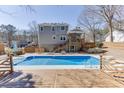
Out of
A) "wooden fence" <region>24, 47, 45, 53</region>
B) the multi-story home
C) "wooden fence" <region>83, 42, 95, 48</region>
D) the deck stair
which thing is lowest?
the deck stair

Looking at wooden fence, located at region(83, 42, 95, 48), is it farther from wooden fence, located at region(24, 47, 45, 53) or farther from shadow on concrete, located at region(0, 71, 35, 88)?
shadow on concrete, located at region(0, 71, 35, 88)

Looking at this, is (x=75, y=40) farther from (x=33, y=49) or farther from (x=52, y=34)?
(x=33, y=49)

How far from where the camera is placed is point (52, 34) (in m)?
8.25

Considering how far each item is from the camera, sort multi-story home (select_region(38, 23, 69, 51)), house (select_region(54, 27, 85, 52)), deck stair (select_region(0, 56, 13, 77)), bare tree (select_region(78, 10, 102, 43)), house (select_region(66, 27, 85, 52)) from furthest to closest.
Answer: multi-story home (select_region(38, 23, 69, 51)) < house (select_region(66, 27, 85, 52)) < house (select_region(54, 27, 85, 52)) < bare tree (select_region(78, 10, 102, 43)) < deck stair (select_region(0, 56, 13, 77))

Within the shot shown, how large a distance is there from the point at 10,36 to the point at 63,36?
11.3ft

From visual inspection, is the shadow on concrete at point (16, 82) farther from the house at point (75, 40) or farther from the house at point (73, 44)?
the house at point (75, 40)

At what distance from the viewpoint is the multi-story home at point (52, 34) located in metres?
7.57

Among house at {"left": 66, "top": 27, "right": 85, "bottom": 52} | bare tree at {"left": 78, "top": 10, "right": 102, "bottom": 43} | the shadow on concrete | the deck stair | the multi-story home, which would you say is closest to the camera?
the shadow on concrete

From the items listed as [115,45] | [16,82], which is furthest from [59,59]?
[16,82]

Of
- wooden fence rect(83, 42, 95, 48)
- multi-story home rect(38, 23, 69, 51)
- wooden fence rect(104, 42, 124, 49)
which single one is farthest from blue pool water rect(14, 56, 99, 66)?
wooden fence rect(104, 42, 124, 49)

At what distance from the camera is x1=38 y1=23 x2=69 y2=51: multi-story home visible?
7.57m
